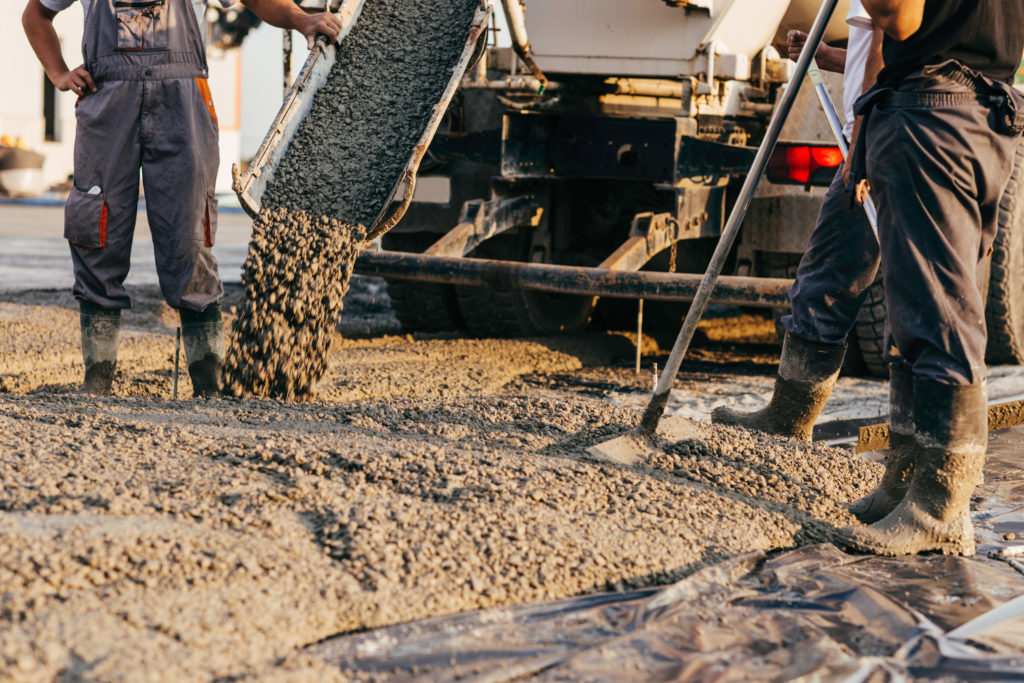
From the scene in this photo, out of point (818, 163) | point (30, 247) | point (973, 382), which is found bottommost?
point (30, 247)

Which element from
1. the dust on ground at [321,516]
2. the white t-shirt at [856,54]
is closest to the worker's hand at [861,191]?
the white t-shirt at [856,54]

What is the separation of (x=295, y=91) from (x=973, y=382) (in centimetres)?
289

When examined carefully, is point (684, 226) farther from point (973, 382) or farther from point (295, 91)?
point (973, 382)

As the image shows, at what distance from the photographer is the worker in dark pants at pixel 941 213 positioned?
8.81 feet

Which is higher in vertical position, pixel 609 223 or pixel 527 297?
pixel 609 223

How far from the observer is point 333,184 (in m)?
4.55

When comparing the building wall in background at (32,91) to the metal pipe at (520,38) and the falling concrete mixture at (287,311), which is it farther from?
the falling concrete mixture at (287,311)

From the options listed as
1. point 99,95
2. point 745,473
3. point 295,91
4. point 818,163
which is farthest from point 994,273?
point 99,95

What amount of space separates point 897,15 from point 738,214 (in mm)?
777

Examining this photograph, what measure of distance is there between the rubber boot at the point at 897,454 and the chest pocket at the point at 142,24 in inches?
102

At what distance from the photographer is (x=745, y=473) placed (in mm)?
3156

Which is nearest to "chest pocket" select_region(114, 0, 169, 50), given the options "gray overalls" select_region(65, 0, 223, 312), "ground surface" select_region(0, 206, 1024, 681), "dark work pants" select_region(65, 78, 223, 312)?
"gray overalls" select_region(65, 0, 223, 312)

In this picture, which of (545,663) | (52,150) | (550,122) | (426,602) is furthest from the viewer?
(52,150)

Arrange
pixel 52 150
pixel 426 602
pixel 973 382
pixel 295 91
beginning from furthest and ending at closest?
pixel 52 150 → pixel 295 91 → pixel 973 382 → pixel 426 602
